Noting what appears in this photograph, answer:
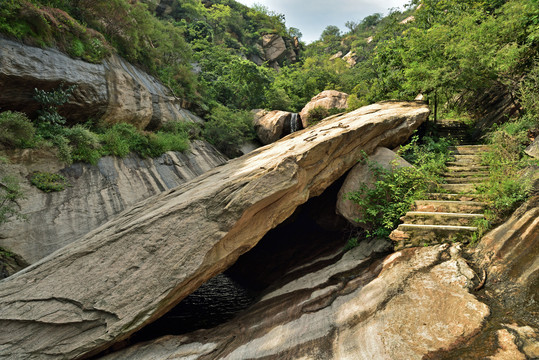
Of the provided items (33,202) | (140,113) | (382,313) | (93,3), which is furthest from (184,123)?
(382,313)

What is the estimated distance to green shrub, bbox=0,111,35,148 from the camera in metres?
6.73

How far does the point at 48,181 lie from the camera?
7.14 metres

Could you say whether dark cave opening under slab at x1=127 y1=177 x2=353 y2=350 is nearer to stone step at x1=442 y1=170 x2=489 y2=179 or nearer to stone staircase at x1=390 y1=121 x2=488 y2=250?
stone staircase at x1=390 y1=121 x2=488 y2=250

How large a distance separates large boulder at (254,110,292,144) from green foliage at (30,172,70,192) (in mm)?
11309

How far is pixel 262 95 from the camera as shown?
21.6 metres

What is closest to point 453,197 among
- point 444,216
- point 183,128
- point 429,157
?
point 444,216

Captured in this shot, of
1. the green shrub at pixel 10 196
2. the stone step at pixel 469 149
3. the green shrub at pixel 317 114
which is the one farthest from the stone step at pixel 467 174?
the green shrub at pixel 317 114

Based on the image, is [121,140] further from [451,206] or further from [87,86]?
[451,206]

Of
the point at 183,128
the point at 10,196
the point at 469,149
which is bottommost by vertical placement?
the point at 469,149

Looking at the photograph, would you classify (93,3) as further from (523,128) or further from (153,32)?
(523,128)

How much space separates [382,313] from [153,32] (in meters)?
17.6

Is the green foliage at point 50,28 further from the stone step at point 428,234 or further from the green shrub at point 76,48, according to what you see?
the stone step at point 428,234

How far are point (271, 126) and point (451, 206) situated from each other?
42.3 ft

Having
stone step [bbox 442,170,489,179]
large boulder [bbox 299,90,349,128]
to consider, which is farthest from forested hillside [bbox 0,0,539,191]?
large boulder [bbox 299,90,349,128]
